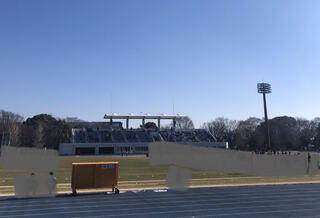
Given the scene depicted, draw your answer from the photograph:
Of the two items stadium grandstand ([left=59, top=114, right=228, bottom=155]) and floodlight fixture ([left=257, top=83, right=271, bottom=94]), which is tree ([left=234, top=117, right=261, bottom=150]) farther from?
floodlight fixture ([left=257, top=83, right=271, bottom=94])

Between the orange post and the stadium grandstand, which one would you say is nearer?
the orange post

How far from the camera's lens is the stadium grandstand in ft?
223

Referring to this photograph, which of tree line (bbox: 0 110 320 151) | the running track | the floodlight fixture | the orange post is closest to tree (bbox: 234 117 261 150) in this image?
tree line (bbox: 0 110 320 151)

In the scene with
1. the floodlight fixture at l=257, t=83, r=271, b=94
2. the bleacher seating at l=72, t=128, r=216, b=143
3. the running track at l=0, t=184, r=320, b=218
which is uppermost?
the floodlight fixture at l=257, t=83, r=271, b=94

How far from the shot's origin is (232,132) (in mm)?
95000

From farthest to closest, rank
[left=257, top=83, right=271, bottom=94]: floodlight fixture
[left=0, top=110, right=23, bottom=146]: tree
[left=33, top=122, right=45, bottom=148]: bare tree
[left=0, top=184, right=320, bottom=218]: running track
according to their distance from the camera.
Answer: [left=33, top=122, right=45, bottom=148]: bare tree → [left=0, top=110, right=23, bottom=146]: tree → [left=257, top=83, right=271, bottom=94]: floodlight fixture → [left=0, top=184, right=320, bottom=218]: running track

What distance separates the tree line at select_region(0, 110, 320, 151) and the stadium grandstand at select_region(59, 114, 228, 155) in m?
6.79

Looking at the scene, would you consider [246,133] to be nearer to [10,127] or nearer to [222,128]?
[222,128]

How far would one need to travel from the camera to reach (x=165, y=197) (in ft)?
41.8

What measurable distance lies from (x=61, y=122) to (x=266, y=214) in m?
72.4

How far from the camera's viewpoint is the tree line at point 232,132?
73.2 m

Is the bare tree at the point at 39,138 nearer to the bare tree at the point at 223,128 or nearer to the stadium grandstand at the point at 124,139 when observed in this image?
the stadium grandstand at the point at 124,139

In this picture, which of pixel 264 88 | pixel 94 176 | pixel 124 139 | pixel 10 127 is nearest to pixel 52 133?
pixel 10 127

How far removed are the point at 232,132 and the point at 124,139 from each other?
38287 millimetres
